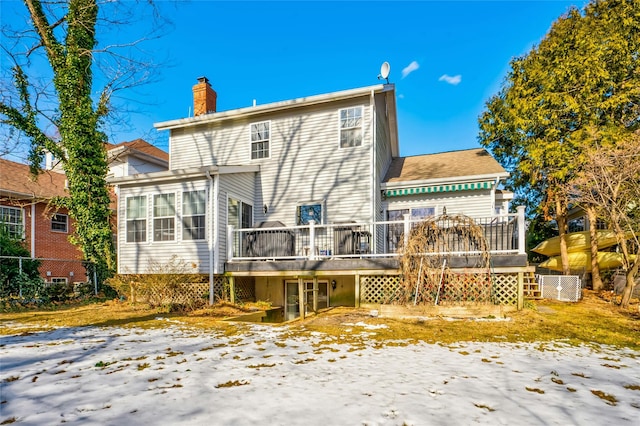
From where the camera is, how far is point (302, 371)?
411cm

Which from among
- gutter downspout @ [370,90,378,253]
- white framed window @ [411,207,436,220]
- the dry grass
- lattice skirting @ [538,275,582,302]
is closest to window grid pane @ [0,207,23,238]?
the dry grass

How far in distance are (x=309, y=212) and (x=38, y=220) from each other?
1413 centimetres

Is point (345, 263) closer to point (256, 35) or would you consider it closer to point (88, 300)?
point (88, 300)

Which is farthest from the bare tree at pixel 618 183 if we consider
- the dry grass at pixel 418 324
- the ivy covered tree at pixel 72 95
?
the ivy covered tree at pixel 72 95

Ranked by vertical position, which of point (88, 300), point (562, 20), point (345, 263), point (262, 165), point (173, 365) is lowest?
point (88, 300)

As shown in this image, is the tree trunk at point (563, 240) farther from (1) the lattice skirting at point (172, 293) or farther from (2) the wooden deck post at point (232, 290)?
(1) the lattice skirting at point (172, 293)

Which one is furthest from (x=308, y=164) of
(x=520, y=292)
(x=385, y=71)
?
(x=520, y=292)

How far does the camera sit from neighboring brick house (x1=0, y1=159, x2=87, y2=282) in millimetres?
15750

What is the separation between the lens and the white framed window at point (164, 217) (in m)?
10.8

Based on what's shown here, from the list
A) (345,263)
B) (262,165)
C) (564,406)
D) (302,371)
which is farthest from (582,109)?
(302,371)

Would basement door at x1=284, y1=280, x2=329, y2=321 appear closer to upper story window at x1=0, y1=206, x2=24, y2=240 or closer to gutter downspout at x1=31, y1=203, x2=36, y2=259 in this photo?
upper story window at x1=0, y1=206, x2=24, y2=240

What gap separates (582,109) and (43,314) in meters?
19.6

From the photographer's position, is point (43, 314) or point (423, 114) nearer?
point (43, 314)

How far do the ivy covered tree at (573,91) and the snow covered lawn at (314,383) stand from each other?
10.4m
